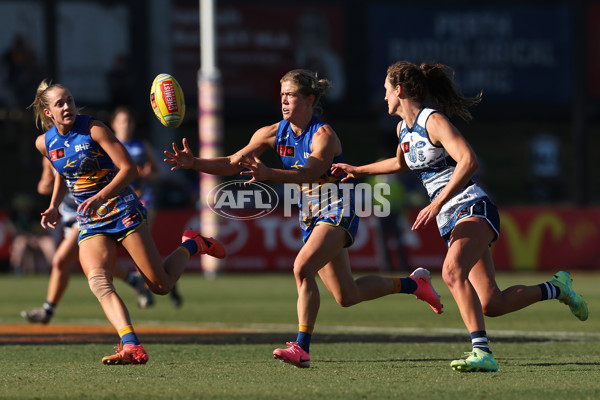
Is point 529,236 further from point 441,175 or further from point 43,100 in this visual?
point 43,100

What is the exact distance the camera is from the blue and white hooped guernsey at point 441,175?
7.44 meters

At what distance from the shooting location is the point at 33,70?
30094 millimetres

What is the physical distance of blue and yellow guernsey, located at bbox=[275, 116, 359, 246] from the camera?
7.95 m

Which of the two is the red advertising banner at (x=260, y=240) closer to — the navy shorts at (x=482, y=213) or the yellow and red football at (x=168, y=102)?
the yellow and red football at (x=168, y=102)

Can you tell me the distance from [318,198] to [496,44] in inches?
1009

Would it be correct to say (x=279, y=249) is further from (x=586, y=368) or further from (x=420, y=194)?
(x=586, y=368)

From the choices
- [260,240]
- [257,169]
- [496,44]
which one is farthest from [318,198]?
[496,44]

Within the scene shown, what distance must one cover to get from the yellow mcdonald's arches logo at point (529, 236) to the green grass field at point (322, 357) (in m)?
6.46

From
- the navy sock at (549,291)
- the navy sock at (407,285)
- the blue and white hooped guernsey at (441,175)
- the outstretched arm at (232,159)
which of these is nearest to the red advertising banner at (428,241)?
the navy sock at (407,285)

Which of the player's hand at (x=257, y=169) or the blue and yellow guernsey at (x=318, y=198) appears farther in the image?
the blue and yellow guernsey at (x=318, y=198)

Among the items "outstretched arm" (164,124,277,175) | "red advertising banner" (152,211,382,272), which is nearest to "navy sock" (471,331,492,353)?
"outstretched arm" (164,124,277,175)

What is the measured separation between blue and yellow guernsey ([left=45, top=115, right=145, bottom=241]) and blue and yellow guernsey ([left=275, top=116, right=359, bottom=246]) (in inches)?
45.1

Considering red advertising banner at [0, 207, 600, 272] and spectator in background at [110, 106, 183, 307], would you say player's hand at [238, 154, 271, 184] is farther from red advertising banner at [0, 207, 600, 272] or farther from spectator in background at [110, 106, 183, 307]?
red advertising banner at [0, 207, 600, 272]

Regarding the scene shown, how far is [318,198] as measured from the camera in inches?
314
